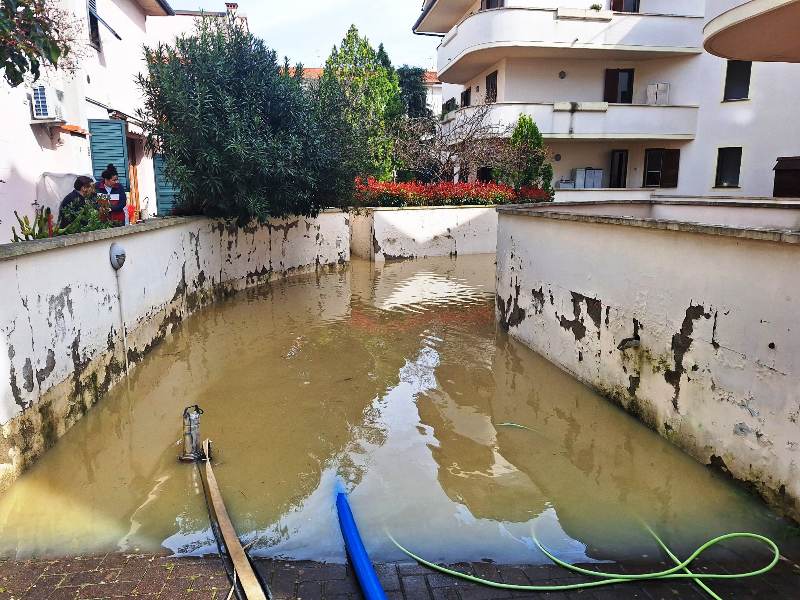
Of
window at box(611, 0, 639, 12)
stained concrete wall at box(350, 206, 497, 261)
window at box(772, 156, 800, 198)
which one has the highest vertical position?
window at box(611, 0, 639, 12)

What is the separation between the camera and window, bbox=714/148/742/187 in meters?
19.4

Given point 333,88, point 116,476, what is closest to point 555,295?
point 116,476

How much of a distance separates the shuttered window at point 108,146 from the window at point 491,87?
1391cm

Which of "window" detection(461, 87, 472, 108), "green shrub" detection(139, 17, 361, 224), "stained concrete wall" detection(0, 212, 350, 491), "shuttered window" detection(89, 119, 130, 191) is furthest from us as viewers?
"window" detection(461, 87, 472, 108)

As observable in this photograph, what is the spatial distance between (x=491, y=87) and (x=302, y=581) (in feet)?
71.6

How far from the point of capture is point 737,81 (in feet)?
62.1

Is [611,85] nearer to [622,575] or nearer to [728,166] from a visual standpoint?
[728,166]

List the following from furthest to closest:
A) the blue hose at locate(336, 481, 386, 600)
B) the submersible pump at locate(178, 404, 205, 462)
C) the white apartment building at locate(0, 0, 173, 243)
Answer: the white apartment building at locate(0, 0, 173, 243) → the submersible pump at locate(178, 404, 205, 462) → the blue hose at locate(336, 481, 386, 600)

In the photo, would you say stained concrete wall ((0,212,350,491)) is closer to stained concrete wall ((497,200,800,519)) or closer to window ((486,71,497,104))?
stained concrete wall ((497,200,800,519))

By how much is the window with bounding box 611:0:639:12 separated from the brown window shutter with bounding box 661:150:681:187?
536 cm

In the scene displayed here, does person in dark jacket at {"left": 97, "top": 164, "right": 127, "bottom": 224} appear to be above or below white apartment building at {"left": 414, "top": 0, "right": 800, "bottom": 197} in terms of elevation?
below

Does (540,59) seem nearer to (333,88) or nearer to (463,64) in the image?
(463,64)

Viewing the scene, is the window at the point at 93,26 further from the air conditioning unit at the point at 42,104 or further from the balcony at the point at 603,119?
the balcony at the point at 603,119

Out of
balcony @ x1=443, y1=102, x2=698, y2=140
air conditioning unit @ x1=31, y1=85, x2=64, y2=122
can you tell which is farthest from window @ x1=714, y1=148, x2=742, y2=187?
air conditioning unit @ x1=31, y1=85, x2=64, y2=122
